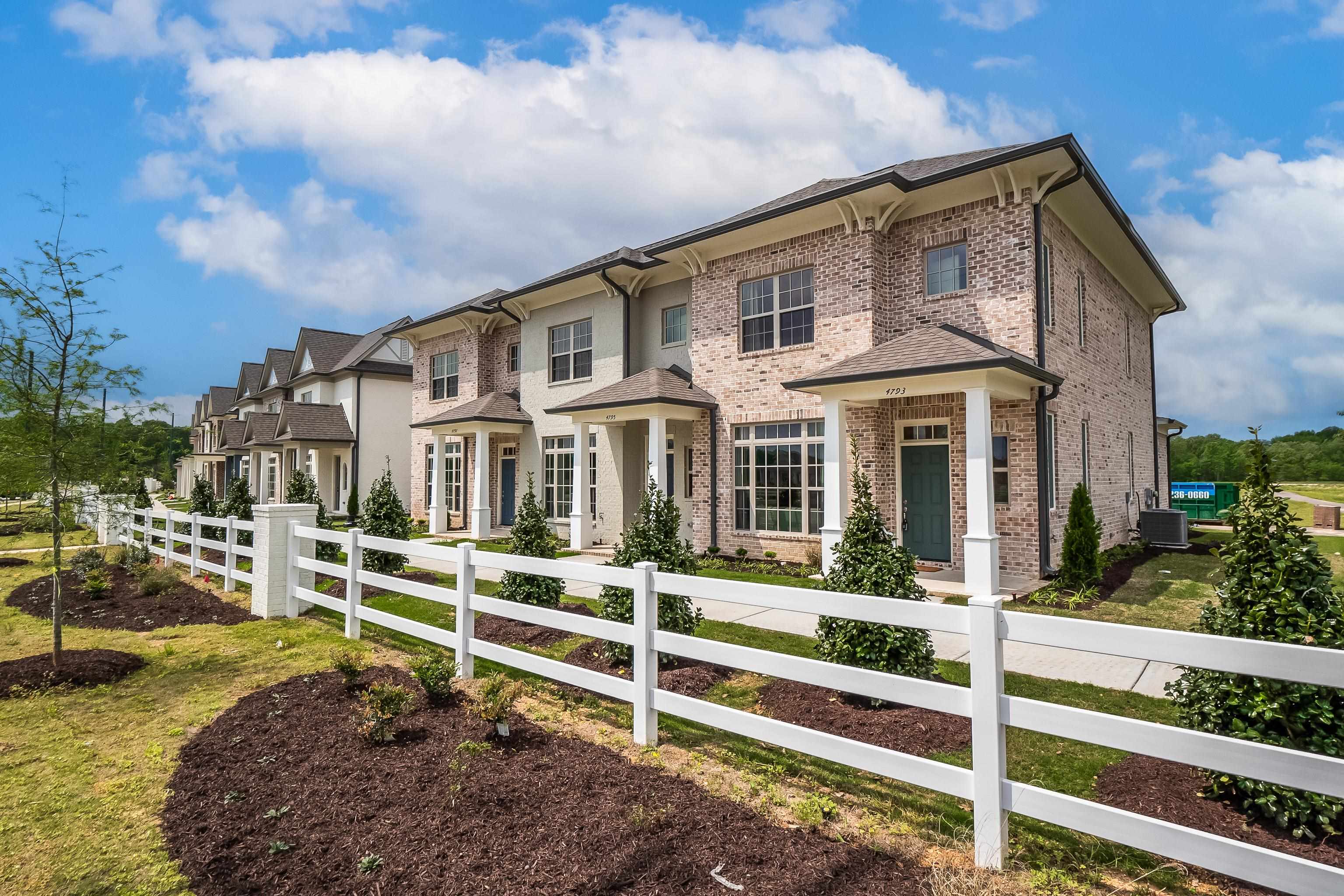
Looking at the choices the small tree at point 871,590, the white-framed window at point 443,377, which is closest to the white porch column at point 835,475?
the small tree at point 871,590

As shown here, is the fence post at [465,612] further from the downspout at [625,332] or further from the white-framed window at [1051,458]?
the downspout at [625,332]

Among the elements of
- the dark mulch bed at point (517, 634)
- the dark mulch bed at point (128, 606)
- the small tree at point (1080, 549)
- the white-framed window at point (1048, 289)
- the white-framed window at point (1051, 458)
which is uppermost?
the white-framed window at point (1048, 289)

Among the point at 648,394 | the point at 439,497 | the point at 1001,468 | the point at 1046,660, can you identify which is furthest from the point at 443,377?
the point at 1046,660

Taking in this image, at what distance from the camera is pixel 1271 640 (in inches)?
133

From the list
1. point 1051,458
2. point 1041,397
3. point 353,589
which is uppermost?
point 1041,397

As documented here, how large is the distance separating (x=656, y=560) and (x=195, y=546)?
9945 mm

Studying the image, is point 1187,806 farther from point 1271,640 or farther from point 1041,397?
Result: point 1041,397

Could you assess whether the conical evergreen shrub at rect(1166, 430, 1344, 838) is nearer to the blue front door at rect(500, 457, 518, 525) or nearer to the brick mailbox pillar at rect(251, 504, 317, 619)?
the brick mailbox pillar at rect(251, 504, 317, 619)

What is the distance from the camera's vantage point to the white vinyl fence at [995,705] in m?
2.46

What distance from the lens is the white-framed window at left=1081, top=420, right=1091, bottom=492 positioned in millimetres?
13134

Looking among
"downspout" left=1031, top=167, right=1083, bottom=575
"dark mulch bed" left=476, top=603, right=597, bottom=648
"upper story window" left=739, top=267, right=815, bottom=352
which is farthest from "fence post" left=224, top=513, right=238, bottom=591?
"downspout" left=1031, top=167, right=1083, bottom=575

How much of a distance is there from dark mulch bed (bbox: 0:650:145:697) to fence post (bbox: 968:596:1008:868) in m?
7.61

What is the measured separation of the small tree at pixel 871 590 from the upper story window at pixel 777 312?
8.11m

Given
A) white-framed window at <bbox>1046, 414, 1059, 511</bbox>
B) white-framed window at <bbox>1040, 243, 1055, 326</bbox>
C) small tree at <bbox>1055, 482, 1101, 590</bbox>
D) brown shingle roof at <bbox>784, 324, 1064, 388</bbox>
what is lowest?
small tree at <bbox>1055, 482, 1101, 590</bbox>
